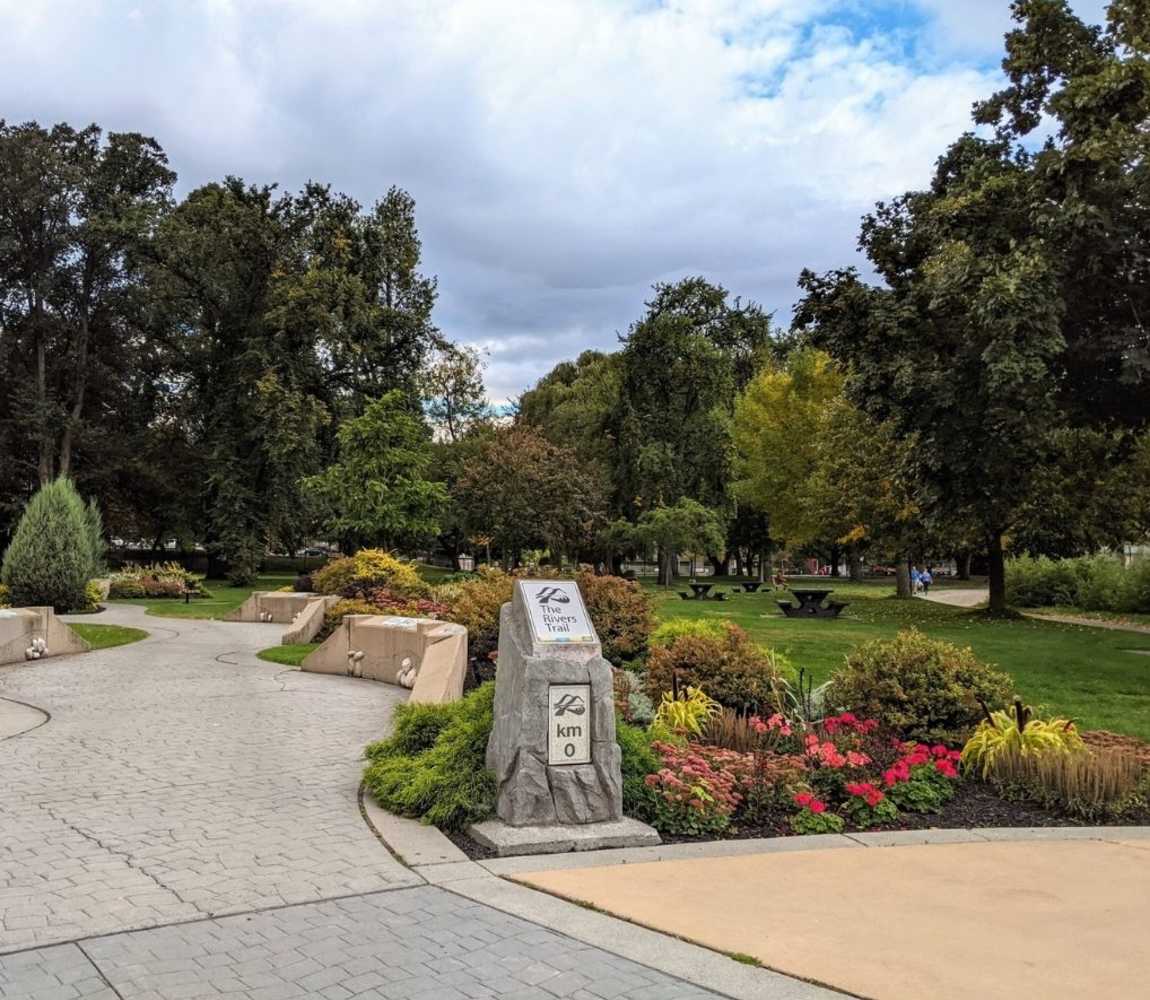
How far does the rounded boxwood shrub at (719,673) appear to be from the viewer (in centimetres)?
899

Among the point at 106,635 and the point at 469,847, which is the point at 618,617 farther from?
the point at 106,635

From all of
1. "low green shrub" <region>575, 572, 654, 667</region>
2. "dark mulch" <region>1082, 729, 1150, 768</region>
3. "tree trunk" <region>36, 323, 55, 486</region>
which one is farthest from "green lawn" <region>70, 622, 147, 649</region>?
"tree trunk" <region>36, 323, 55, 486</region>

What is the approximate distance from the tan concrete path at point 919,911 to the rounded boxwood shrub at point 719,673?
331cm

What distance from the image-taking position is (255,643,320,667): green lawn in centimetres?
1537

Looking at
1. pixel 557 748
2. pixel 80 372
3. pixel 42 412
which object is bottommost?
pixel 557 748

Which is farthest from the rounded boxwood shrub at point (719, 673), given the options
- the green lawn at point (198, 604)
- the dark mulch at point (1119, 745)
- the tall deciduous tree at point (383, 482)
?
the green lawn at point (198, 604)

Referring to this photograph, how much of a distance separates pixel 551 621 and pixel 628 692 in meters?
3.09

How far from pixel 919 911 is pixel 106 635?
1731cm

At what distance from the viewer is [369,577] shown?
784 inches

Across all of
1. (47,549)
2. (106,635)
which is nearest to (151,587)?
(47,549)

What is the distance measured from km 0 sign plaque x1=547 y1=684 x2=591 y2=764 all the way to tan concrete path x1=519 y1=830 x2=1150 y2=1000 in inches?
34.4

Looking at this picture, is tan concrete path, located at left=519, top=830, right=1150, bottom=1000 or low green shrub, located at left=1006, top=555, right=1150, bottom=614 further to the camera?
low green shrub, located at left=1006, top=555, right=1150, bottom=614

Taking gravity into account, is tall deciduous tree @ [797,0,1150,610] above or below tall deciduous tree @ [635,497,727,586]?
above

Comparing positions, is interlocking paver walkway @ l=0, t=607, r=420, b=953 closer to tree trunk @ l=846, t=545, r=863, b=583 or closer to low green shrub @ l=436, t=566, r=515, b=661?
low green shrub @ l=436, t=566, r=515, b=661
